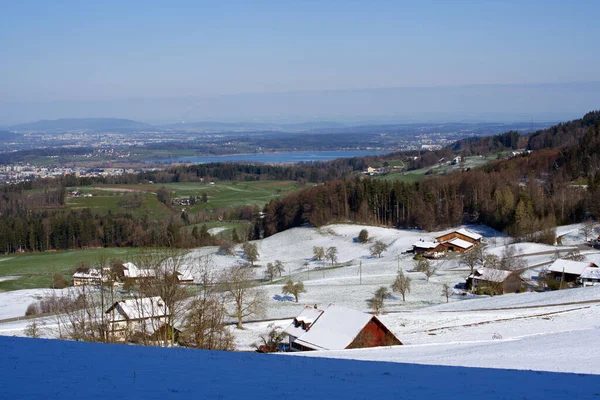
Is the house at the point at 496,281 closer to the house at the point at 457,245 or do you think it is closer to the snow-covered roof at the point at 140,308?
the house at the point at 457,245

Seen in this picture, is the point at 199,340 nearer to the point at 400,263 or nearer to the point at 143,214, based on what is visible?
the point at 400,263

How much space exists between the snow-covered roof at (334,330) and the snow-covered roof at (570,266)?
18.8 meters

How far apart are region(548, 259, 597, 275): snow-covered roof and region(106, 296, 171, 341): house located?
80.0 feet

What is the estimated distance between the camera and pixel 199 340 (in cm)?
1705

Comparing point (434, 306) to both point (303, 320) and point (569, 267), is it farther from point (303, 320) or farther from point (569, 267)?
point (569, 267)

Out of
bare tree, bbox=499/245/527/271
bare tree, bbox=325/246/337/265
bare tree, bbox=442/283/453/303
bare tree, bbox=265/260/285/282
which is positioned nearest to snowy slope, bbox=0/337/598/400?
bare tree, bbox=442/283/453/303

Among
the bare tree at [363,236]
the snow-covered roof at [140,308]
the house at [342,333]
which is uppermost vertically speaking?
the snow-covered roof at [140,308]

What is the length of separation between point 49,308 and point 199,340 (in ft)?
54.3

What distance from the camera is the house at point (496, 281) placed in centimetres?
3238

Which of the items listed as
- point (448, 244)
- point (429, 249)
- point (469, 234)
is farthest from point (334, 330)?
point (469, 234)

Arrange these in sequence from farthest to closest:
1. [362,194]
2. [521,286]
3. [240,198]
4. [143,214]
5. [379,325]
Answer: [240,198] < [143,214] < [362,194] < [521,286] < [379,325]

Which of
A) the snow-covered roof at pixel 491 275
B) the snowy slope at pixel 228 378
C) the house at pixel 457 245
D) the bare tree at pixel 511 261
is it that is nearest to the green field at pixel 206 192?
the house at pixel 457 245

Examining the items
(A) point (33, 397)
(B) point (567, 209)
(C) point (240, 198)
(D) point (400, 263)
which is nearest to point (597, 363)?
(A) point (33, 397)

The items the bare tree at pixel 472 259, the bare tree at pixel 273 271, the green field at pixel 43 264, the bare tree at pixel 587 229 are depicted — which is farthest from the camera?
the bare tree at pixel 587 229
